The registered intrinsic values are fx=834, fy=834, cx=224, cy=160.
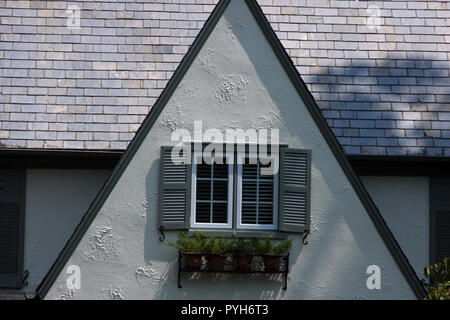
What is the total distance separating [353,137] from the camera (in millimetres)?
13305

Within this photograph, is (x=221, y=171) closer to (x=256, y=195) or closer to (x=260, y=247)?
(x=256, y=195)

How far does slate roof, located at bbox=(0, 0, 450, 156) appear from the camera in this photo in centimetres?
1329

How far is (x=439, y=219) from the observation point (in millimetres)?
13375

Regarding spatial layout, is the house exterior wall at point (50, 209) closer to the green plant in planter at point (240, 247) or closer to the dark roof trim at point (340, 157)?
the green plant in planter at point (240, 247)

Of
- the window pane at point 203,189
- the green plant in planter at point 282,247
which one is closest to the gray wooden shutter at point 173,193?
the window pane at point 203,189

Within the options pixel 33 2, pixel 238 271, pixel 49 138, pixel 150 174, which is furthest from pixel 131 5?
pixel 238 271

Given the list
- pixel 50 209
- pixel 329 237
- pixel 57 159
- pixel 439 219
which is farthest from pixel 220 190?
pixel 439 219

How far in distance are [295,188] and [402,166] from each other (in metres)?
2.68

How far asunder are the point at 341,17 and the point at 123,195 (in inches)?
224

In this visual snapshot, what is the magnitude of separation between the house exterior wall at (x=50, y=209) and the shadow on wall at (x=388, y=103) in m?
3.87

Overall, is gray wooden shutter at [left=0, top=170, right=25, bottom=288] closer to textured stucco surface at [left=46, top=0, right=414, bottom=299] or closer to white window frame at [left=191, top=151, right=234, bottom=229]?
textured stucco surface at [left=46, top=0, right=414, bottom=299]

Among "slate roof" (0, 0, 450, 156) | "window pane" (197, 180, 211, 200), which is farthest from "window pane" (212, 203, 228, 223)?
"slate roof" (0, 0, 450, 156)

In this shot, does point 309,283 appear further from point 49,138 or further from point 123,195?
point 49,138

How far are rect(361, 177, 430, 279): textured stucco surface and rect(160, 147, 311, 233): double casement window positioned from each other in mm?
2333
